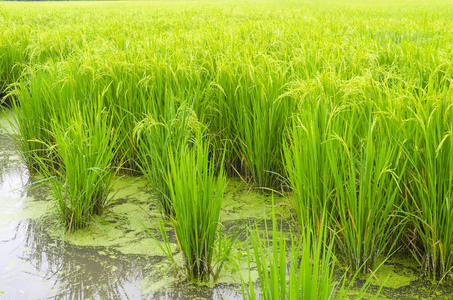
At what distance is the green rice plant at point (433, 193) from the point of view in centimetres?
154

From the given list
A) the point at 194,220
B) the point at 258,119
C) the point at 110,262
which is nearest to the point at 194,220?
the point at 194,220

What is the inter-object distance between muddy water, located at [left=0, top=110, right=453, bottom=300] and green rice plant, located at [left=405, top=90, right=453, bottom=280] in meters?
0.09

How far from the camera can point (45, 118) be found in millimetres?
2861

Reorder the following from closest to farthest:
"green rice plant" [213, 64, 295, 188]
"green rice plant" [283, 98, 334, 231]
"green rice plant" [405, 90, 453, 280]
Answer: "green rice plant" [405, 90, 453, 280]
"green rice plant" [283, 98, 334, 231]
"green rice plant" [213, 64, 295, 188]

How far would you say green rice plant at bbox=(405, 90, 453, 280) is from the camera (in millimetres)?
1542

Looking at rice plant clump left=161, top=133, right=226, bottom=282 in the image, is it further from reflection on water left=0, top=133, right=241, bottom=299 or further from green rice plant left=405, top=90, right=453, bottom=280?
green rice plant left=405, top=90, right=453, bottom=280

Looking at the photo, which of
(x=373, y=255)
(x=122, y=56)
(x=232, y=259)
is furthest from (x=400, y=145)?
(x=122, y=56)

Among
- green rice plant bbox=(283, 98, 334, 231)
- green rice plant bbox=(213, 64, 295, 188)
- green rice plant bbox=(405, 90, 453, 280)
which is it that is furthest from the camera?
green rice plant bbox=(213, 64, 295, 188)

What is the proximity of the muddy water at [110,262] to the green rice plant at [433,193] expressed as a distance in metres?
0.09

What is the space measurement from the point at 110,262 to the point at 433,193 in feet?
4.41

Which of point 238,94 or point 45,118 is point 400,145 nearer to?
point 238,94

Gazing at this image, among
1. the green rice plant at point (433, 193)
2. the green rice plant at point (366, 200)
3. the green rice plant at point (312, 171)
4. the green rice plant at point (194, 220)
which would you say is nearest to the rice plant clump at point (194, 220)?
the green rice plant at point (194, 220)

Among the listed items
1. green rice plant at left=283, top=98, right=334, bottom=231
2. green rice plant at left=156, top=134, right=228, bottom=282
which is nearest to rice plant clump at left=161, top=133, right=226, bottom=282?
green rice plant at left=156, top=134, right=228, bottom=282

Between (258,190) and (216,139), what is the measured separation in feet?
1.57
